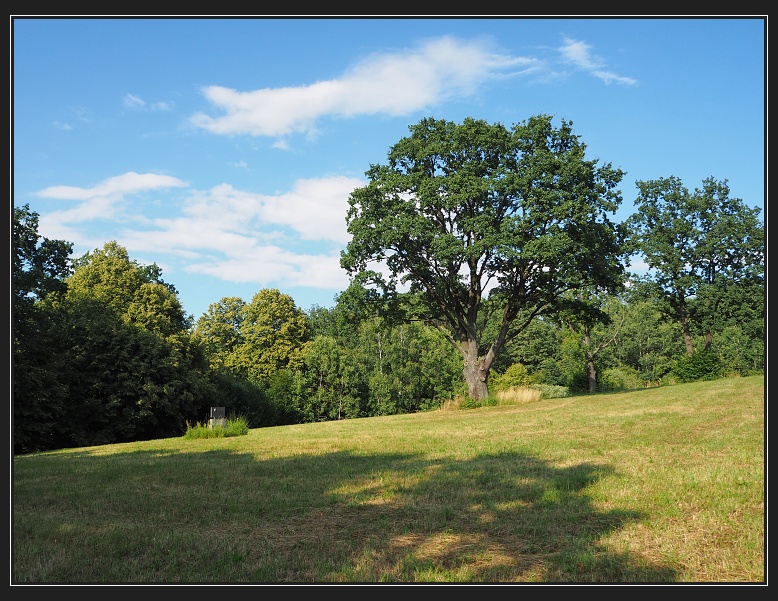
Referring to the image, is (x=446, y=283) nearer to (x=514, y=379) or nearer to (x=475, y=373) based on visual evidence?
(x=475, y=373)

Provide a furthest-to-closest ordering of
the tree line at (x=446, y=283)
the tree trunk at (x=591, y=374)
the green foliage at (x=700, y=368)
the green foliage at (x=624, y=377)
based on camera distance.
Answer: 1. the green foliage at (x=624, y=377)
2. the tree trunk at (x=591, y=374)
3. the green foliage at (x=700, y=368)
4. the tree line at (x=446, y=283)

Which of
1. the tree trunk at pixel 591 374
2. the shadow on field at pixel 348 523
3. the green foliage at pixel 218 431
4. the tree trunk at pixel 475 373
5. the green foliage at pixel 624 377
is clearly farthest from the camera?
the green foliage at pixel 624 377

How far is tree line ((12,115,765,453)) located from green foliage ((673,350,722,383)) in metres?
0.09

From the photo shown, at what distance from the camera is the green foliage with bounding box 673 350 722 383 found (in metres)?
40.2

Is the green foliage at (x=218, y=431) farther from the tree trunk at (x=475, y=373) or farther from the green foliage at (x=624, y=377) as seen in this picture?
the green foliage at (x=624, y=377)

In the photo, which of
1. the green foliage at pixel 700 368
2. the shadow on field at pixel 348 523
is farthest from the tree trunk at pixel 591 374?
the shadow on field at pixel 348 523

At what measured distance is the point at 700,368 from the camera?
4072 cm

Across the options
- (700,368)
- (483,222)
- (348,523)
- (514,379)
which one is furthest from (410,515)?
(514,379)

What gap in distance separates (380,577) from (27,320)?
24602 mm

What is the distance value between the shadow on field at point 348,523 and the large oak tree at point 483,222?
18.8 metres

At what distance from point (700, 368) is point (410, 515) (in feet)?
129

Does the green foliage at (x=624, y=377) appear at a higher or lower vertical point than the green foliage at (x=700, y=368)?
lower

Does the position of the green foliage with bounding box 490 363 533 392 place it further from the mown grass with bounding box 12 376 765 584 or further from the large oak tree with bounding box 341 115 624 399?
the mown grass with bounding box 12 376 765 584

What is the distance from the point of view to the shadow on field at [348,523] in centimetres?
522
